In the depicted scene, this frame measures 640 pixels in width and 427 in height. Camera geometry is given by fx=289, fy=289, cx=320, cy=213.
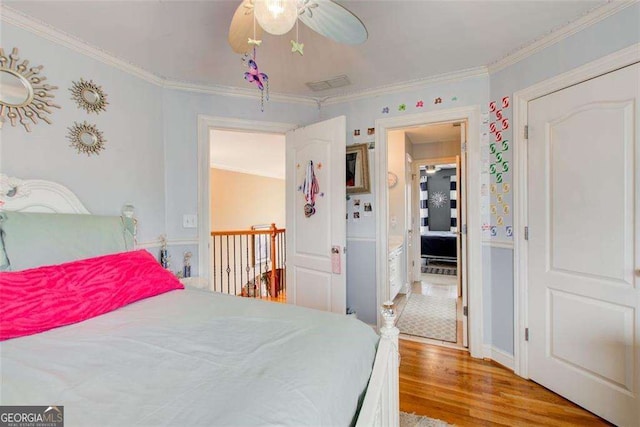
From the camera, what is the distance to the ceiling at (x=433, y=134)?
4.10m

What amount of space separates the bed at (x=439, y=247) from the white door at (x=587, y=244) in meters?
4.51

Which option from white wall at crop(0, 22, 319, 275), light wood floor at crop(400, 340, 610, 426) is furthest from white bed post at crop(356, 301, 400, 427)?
white wall at crop(0, 22, 319, 275)

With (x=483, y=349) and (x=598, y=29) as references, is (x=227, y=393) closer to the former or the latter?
(x=483, y=349)

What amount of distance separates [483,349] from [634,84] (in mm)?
2035

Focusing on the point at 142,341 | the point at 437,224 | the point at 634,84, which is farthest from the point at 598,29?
the point at 437,224

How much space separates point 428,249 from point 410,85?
4.82 meters

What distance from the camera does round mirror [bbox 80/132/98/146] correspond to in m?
2.01

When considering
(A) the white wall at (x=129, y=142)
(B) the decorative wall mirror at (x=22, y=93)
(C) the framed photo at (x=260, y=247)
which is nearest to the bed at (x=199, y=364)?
(A) the white wall at (x=129, y=142)

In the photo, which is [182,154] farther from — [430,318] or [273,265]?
[430,318]

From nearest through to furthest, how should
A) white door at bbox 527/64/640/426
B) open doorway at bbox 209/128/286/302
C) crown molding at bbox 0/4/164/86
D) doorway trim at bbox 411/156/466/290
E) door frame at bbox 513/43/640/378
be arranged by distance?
1. white door at bbox 527/64/640/426
2. crown molding at bbox 0/4/164/86
3. door frame at bbox 513/43/640/378
4. open doorway at bbox 209/128/286/302
5. doorway trim at bbox 411/156/466/290

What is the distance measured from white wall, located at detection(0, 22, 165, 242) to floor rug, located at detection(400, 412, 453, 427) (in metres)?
2.30

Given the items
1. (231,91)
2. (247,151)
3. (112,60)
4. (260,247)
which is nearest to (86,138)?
(112,60)

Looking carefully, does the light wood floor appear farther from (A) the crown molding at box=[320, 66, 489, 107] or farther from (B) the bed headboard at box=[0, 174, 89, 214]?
(B) the bed headboard at box=[0, 174, 89, 214]

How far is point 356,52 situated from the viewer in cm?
215
